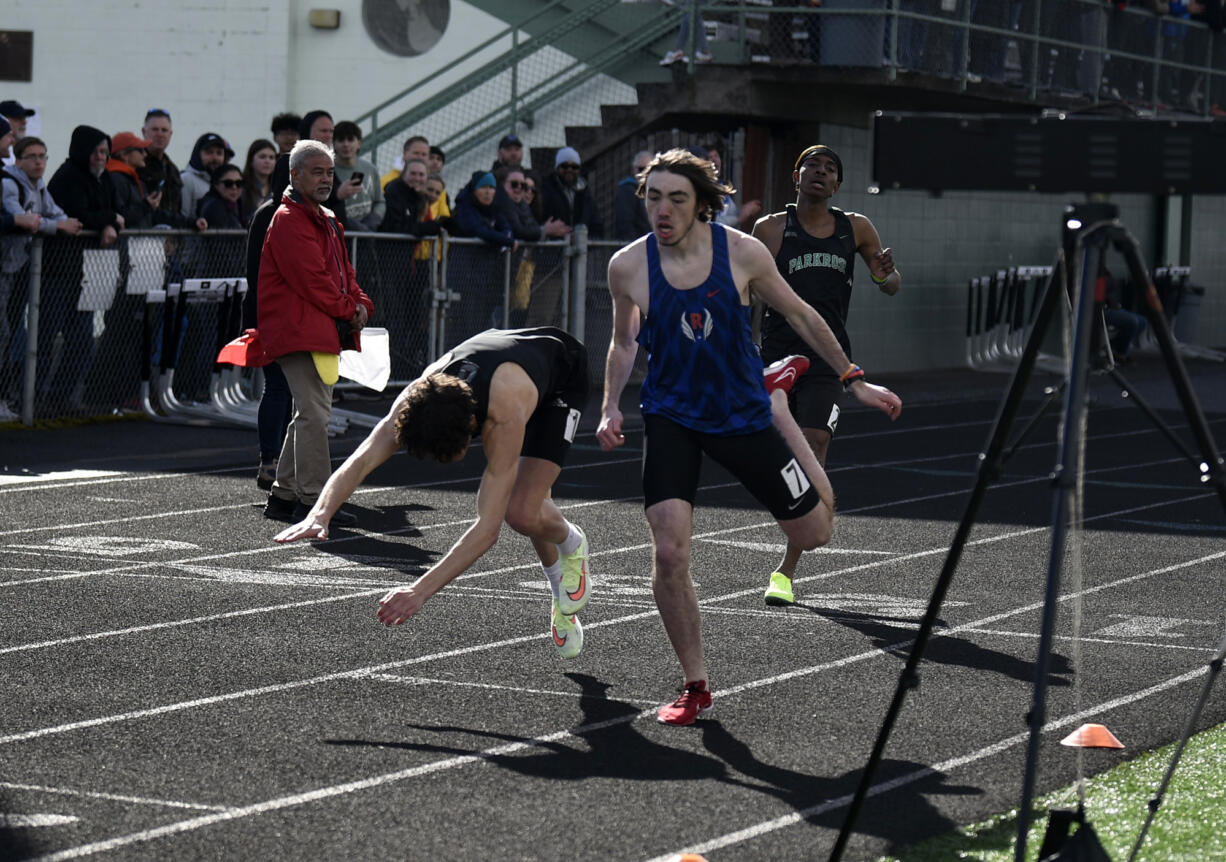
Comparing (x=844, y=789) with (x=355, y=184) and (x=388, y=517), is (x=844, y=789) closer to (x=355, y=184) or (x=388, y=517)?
(x=388, y=517)

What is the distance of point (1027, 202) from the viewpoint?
29500 millimetres

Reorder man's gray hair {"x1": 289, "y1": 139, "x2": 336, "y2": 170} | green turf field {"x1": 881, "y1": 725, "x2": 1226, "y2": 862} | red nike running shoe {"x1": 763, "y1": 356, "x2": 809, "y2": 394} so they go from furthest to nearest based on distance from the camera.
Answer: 1. man's gray hair {"x1": 289, "y1": 139, "x2": 336, "y2": 170}
2. red nike running shoe {"x1": 763, "y1": 356, "x2": 809, "y2": 394}
3. green turf field {"x1": 881, "y1": 725, "x2": 1226, "y2": 862}

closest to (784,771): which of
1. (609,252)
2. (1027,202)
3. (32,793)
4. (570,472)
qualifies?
(32,793)

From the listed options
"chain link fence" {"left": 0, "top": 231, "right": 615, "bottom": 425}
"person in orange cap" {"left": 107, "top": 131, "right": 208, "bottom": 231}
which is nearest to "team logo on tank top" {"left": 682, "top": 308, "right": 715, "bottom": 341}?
"chain link fence" {"left": 0, "top": 231, "right": 615, "bottom": 425}

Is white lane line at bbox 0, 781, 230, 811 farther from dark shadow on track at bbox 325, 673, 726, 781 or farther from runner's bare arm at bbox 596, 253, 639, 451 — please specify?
runner's bare arm at bbox 596, 253, 639, 451

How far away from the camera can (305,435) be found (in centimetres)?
1183

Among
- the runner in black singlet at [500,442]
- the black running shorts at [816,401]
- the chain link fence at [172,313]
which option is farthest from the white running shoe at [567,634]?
the chain link fence at [172,313]

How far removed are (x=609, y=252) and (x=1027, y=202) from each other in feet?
34.7

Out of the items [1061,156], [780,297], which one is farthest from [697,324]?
[1061,156]

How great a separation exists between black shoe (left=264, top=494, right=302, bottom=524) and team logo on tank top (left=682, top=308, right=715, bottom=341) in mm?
5003

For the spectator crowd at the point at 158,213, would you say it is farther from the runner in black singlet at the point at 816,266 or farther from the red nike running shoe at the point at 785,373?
the red nike running shoe at the point at 785,373

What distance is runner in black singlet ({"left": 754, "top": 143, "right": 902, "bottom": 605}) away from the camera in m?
10.1

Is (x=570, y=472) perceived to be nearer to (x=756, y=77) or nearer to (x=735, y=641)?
(x=735, y=641)

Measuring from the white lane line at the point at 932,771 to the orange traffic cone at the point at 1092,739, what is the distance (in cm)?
16
